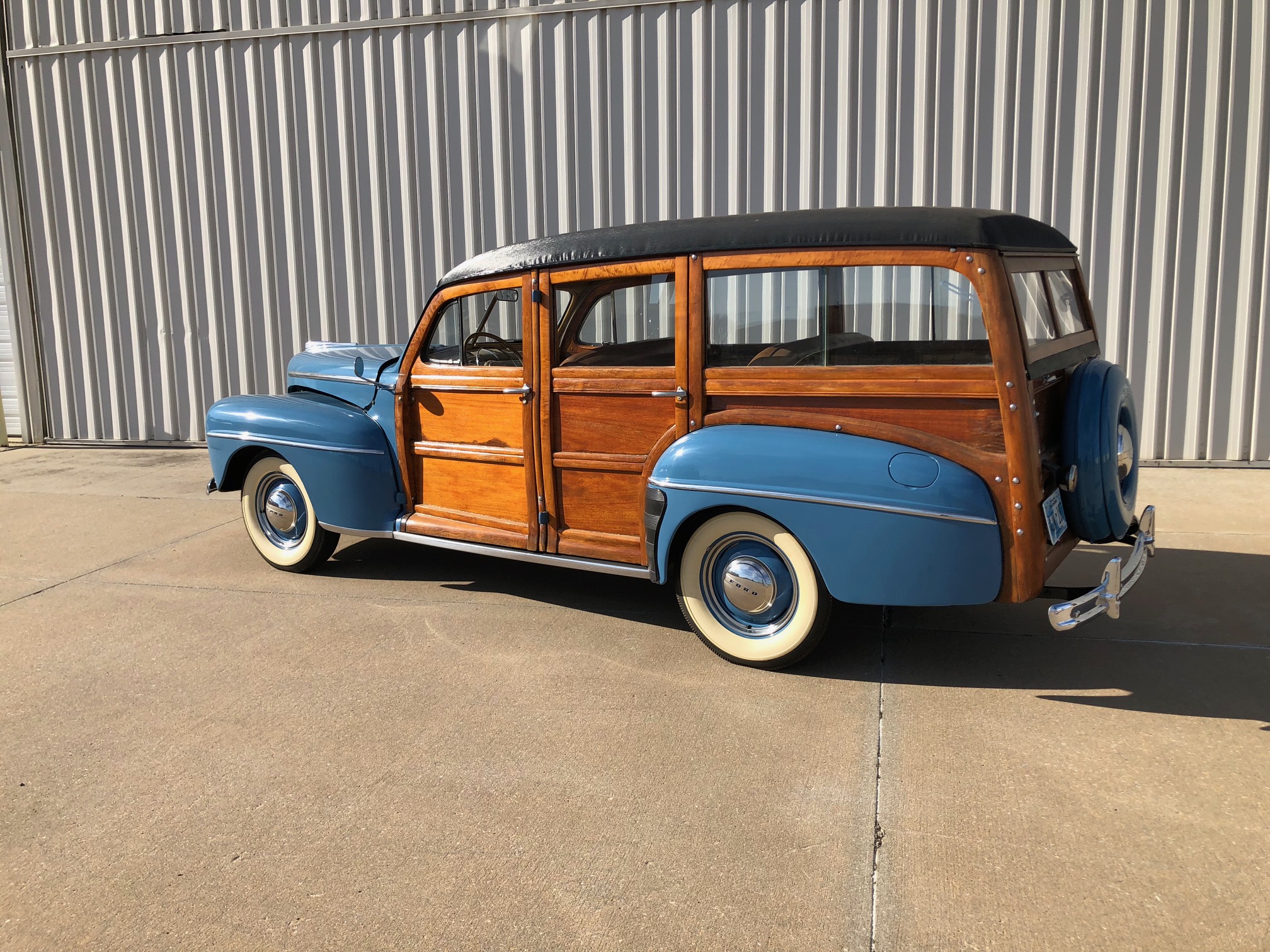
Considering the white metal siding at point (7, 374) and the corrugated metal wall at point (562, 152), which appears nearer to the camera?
the corrugated metal wall at point (562, 152)

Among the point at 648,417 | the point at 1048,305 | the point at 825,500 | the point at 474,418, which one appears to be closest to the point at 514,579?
the point at 474,418

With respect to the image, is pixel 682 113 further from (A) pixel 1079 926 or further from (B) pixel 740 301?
(A) pixel 1079 926

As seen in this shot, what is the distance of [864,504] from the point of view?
3.82 metres

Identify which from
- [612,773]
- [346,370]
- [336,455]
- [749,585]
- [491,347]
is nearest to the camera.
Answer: [612,773]

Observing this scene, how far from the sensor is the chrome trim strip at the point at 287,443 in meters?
5.33

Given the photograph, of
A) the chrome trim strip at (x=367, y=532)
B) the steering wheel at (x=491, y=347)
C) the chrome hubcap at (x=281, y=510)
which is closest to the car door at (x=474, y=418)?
the steering wheel at (x=491, y=347)

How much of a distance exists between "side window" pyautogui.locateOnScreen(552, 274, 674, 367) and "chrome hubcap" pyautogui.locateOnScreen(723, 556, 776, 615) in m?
0.88

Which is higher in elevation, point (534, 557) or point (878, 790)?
point (534, 557)

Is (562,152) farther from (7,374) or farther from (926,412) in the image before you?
(7,374)

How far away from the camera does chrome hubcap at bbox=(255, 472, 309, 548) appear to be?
5703mm

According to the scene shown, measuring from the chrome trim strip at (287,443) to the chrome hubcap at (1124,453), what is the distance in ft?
11.3

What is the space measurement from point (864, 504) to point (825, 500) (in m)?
0.14

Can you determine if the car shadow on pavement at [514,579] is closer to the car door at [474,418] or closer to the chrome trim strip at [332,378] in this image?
the car door at [474,418]

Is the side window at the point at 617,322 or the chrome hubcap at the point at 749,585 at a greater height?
the side window at the point at 617,322
